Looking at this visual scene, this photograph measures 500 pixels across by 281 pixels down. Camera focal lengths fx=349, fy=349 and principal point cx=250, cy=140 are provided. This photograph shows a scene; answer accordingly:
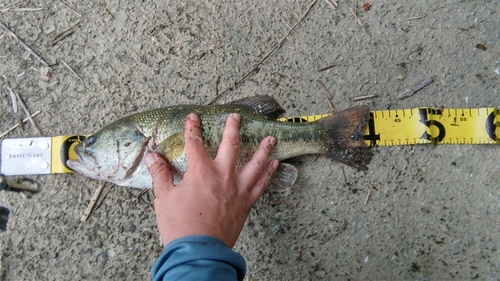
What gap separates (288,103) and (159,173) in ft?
4.01

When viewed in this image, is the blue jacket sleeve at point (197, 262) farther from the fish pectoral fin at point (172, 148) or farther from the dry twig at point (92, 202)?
the dry twig at point (92, 202)

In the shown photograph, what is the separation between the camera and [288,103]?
286cm

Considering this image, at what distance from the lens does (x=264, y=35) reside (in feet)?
9.67

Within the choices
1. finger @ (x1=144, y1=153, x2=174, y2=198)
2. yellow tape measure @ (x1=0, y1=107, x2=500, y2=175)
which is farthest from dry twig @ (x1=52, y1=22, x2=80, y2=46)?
finger @ (x1=144, y1=153, x2=174, y2=198)

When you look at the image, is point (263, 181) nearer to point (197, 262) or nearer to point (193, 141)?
point (193, 141)

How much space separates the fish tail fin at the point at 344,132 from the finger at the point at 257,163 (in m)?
0.45

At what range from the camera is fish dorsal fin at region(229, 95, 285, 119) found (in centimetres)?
264

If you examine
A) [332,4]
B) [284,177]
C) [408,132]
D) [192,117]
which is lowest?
[284,177]

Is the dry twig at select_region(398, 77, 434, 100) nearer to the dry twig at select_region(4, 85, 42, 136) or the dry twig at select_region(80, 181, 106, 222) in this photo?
the dry twig at select_region(80, 181, 106, 222)

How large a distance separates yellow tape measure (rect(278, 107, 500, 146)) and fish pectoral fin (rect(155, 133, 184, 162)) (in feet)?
4.74

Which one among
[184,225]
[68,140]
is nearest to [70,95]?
[68,140]

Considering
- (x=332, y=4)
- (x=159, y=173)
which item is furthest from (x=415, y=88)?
(x=159, y=173)

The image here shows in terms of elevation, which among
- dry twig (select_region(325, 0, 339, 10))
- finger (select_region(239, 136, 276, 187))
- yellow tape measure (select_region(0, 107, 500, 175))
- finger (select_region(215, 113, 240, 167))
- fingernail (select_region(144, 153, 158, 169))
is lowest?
yellow tape measure (select_region(0, 107, 500, 175))

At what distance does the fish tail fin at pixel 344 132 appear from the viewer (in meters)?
2.62
